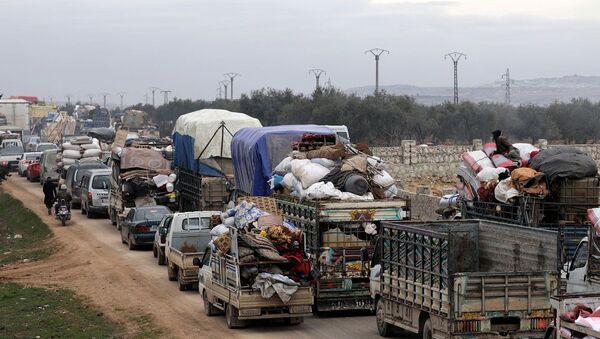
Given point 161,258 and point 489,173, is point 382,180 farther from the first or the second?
point 161,258

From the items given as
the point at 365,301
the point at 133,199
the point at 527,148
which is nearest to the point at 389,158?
the point at 133,199

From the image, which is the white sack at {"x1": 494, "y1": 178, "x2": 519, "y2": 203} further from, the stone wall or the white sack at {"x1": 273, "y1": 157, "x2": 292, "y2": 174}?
the stone wall

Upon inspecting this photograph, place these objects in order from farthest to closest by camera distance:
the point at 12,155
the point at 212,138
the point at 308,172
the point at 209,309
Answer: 1. the point at 12,155
2. the point at 212,138
3. the point at 308,172
4. the point at 209,309

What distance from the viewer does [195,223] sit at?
27.5 metres

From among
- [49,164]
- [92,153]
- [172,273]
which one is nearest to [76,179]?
[92,153]

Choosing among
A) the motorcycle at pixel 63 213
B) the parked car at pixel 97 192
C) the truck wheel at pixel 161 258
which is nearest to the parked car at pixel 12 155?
the parked car at pixel 97 192

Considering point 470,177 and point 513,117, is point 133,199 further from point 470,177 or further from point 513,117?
point 513,117

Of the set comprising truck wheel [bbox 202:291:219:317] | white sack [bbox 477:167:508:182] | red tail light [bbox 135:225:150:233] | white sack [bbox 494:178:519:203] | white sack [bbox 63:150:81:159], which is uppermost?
white sack [bbox 477:167:508:182]

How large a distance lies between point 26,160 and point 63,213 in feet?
84.0

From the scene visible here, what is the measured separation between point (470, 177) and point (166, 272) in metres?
7.91

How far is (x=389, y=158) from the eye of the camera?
55188 mm

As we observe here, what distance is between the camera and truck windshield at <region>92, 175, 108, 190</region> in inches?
1710

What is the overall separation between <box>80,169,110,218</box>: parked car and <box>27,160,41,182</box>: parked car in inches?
779

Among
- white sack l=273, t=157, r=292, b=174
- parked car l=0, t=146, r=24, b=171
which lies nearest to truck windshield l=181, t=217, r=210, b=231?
white sack l=273, t=157, r=292, b=174
